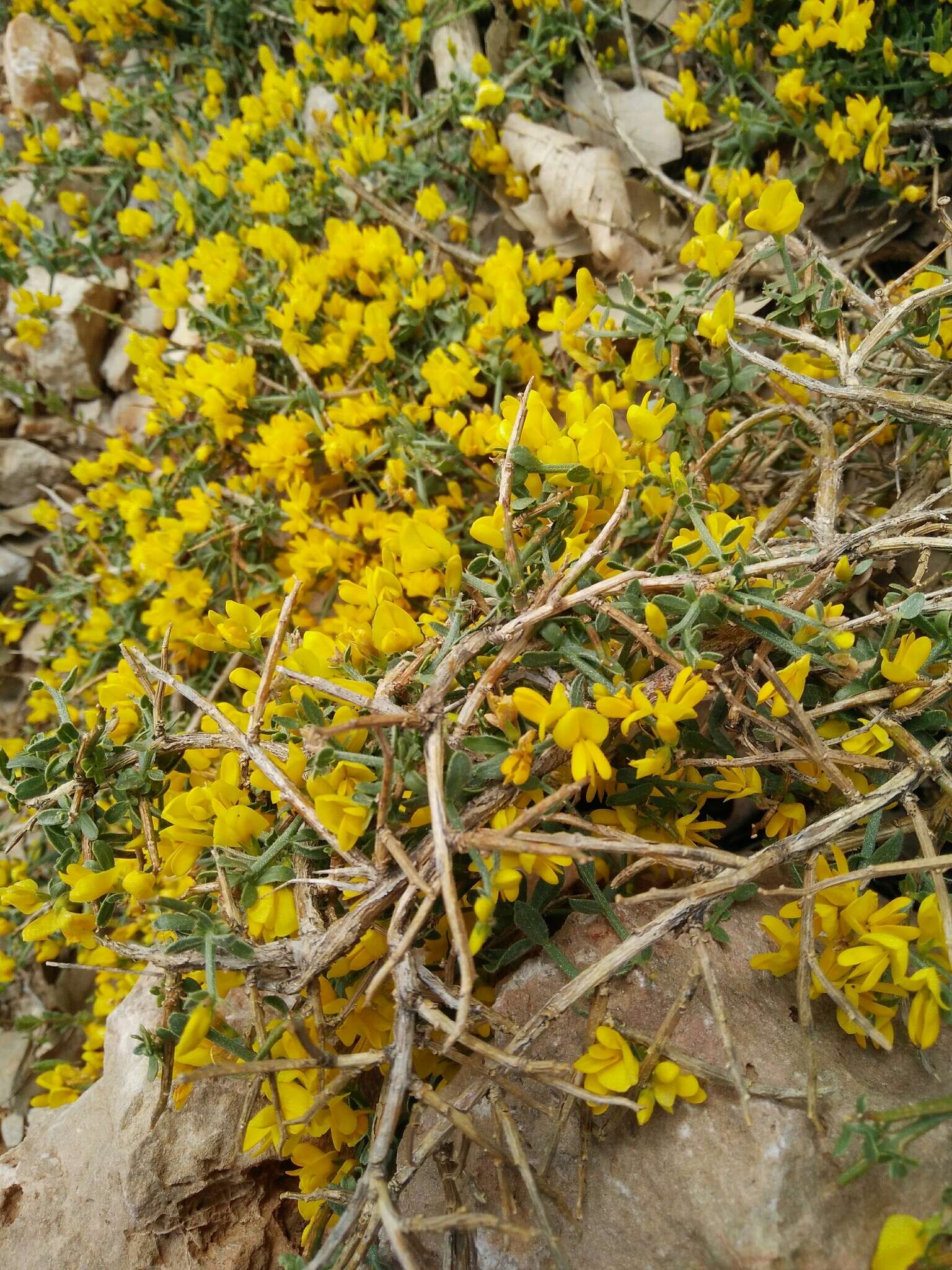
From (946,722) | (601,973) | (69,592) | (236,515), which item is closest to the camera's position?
(601,973)

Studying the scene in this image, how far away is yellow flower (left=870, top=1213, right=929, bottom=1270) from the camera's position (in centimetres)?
101

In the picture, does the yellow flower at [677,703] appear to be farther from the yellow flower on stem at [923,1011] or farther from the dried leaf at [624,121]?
the dried leaf at [624,121]

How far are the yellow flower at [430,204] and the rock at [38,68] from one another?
2.27 meters

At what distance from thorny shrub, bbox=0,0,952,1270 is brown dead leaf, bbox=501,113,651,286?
4.9 inches

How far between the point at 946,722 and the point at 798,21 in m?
2.12

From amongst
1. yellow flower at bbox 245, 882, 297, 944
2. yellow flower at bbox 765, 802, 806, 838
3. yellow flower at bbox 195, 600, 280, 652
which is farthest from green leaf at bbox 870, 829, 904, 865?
yellow flower at bbox 195, 600, 280, 652

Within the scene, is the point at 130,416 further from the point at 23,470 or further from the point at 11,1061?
the point at 11,1061

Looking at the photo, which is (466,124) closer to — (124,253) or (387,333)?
(387,333)

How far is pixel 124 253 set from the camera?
3.51 m

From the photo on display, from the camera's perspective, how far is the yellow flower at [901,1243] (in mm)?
1014

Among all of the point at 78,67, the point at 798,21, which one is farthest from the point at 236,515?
the point at 78,67

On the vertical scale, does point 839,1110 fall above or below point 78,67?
below

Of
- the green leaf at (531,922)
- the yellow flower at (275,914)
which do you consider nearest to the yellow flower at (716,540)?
the green leaf at (531,922)

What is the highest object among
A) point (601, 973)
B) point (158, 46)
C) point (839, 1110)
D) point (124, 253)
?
point (158, 46)
